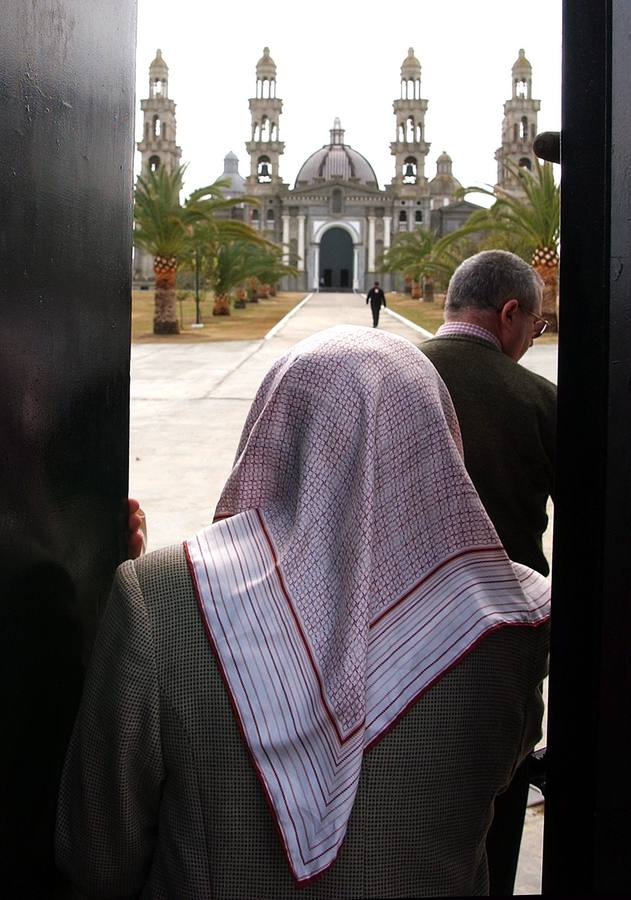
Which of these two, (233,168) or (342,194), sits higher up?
(233,168)

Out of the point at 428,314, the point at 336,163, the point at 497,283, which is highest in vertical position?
the point at 336,163

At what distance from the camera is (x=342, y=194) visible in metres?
61.4

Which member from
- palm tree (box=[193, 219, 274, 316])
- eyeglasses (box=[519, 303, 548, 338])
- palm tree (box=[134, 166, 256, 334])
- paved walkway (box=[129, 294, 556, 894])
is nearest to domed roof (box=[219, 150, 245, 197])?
palm tree (box=[193, 219, 274, 316])

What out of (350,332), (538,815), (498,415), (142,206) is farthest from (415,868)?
(142,206)

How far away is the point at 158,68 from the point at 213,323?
3455cm

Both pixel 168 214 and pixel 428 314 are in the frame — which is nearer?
pixel 168 214

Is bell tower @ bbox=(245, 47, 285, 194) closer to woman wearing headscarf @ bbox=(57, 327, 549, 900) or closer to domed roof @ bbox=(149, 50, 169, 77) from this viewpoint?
domed roof @ bbox=(149, 50, 169, 77)

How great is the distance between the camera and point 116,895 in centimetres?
134

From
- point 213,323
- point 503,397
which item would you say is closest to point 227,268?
point 213,323

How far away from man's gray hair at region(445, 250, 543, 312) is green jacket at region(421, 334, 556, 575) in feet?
0.44

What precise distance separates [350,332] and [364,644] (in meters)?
0.40

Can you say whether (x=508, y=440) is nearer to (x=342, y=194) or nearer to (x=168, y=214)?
(x=168, y=214)

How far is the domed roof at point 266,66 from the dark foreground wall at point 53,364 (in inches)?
2501

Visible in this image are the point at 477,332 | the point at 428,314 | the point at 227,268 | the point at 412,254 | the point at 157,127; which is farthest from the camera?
the point at 157,127
